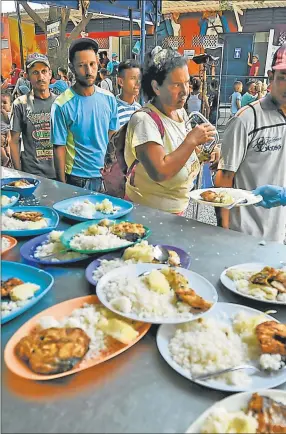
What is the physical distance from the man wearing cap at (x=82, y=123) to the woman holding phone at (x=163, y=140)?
0.99 metres

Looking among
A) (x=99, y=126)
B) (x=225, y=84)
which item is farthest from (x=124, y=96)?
(x=225, y=84)

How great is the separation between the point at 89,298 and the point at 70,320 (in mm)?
125

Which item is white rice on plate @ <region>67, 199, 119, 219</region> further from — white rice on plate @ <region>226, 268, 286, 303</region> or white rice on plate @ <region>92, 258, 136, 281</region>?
white rice on plate @ <region>226, 268, 286, 303</region>

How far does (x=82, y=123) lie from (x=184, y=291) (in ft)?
7.11

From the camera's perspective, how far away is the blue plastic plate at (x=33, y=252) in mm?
1345

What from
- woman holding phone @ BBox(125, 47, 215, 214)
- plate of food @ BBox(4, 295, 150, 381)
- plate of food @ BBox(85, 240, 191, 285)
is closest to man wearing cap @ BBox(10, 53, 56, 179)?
woman holding phone @ BBox(125, 47, 215, 214)

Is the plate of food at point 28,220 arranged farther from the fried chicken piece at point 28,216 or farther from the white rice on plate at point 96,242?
the white rice on plate at point 96,242

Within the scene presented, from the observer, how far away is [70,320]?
0.96m

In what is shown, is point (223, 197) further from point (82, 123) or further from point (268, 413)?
point (82, 123)

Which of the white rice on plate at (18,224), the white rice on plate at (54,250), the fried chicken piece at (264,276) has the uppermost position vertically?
the fried chicken piece at (264,276)

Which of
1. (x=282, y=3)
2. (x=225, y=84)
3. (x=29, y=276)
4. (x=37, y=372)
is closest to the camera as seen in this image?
(x=37, y=372)

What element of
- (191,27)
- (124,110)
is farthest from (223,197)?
(191,27)

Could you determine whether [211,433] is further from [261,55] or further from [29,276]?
[261,55]

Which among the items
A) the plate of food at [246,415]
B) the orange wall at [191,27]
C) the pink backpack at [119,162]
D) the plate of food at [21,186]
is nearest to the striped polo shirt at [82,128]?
the pink backpack at [119,162]
